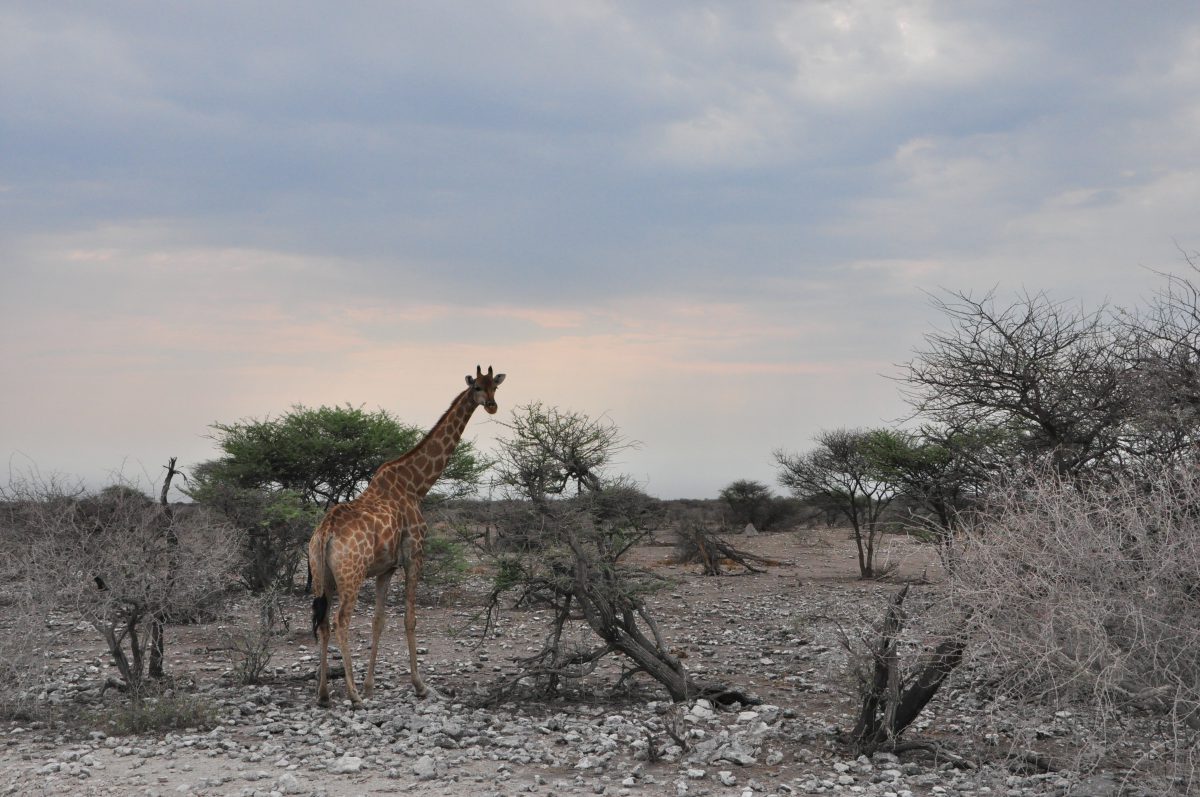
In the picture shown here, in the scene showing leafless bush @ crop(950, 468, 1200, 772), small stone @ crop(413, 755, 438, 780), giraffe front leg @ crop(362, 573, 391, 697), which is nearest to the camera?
leafless bush @ crop(950, 468, 1200, 772)

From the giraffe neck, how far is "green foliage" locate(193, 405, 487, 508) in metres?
10.0

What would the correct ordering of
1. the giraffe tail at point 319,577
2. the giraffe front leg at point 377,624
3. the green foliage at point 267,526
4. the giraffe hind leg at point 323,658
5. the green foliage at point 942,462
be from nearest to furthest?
1. the giraffe hind leg at point 323,658
2. the giraffe tail at point 319,577
3. the giraffe front leg at point 377,624
4. the green foliage at point 942,462
5. the green foliage at point 267,526

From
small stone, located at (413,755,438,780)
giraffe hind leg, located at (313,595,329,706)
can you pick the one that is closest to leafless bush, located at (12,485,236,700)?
giraffe hind leg, located at (313,595,329,706)

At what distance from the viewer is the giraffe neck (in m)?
12.5

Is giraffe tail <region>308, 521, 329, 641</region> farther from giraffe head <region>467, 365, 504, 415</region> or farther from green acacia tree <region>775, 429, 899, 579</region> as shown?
green acacia tree <region>775, 429, 899, 579</region>

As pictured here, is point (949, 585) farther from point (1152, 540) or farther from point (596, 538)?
point (596, 538)

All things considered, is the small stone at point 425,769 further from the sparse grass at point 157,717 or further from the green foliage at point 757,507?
the green foliage at point 757,507

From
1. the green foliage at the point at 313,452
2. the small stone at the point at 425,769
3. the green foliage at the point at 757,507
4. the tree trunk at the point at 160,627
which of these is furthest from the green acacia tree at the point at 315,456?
the green foliage at the point at 757,507

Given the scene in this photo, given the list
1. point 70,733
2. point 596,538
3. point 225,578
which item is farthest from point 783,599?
point 70,733

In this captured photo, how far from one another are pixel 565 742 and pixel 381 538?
352 centimetres

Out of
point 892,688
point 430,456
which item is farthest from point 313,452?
point 892,688

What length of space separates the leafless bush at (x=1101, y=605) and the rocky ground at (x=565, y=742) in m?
0.49

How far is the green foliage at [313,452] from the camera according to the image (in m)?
22.2

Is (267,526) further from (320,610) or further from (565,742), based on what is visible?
(565,742)
